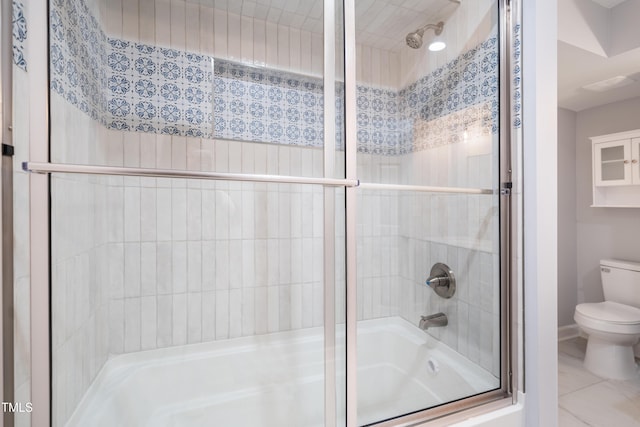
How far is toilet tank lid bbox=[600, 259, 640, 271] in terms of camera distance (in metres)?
2.20

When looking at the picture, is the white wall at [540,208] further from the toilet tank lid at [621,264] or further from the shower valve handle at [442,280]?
the toilet tank lid at [621,264]

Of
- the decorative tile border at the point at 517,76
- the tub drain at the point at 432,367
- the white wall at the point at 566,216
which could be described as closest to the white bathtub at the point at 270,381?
the tub drain at the point at 432,367

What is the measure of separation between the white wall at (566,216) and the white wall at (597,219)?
47 mm

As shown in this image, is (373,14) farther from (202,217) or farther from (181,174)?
(202,217)

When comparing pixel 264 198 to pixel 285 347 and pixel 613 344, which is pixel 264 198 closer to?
pixel 285 347

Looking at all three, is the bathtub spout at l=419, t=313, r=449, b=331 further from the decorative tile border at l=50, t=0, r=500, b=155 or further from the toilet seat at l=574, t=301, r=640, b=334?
the toilet seat at l=574, t=301, r=640, b=334

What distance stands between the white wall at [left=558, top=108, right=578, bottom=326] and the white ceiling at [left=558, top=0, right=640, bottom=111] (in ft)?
2.35

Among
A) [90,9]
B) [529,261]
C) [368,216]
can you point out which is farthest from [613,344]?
[90,9]

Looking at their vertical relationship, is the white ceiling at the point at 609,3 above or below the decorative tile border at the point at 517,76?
above

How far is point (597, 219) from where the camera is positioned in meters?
2.58

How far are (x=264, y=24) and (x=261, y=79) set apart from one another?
0.80 ft

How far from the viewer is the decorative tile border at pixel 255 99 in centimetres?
118

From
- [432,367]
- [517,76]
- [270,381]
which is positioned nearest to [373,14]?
[517,76]

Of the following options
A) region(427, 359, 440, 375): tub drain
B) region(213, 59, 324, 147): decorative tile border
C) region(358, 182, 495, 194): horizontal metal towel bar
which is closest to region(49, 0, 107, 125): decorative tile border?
region(213, 59, 324, 147): decorative tile border
